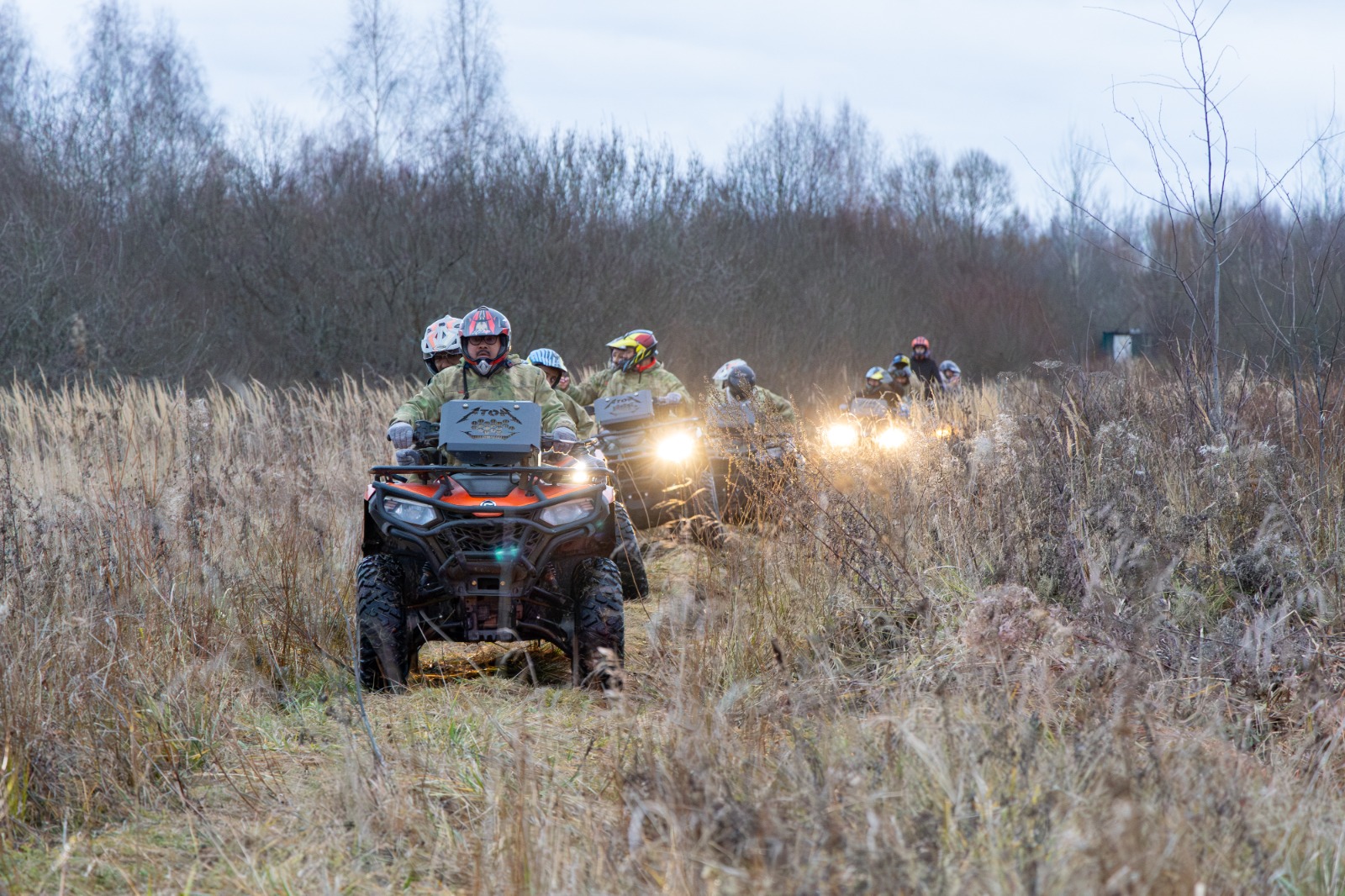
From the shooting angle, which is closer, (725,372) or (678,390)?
(725,372)

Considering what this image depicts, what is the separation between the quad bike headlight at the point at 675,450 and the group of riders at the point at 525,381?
548mm

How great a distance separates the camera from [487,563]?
4.72 metres

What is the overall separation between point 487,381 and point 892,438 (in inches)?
103

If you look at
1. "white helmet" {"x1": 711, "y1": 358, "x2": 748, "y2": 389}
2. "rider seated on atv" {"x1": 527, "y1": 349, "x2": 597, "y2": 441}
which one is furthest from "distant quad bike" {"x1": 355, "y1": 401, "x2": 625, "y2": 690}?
"white helmet" {"x1": 711, "y1": 358, "x2": 748, "y2": 389}

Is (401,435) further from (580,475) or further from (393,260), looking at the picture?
(393,260)

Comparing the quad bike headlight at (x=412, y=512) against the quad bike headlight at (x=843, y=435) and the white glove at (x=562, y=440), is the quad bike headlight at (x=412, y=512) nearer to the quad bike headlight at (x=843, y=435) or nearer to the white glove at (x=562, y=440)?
the white glove at (x=562, y=440)

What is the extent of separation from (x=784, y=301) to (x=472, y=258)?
28.1ft

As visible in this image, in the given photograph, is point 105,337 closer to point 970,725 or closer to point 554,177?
point 554,177

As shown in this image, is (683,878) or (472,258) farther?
(472,258)

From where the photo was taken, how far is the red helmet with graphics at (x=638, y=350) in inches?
400

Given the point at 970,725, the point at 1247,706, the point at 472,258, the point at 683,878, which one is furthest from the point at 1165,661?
the point at 472,258

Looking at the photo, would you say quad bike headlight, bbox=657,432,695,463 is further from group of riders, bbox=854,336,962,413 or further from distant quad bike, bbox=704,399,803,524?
group of riders, bbox=854,336,962,413

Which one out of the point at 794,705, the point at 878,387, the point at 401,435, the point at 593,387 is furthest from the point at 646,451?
the point at 794,705

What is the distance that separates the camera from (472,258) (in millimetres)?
20859
